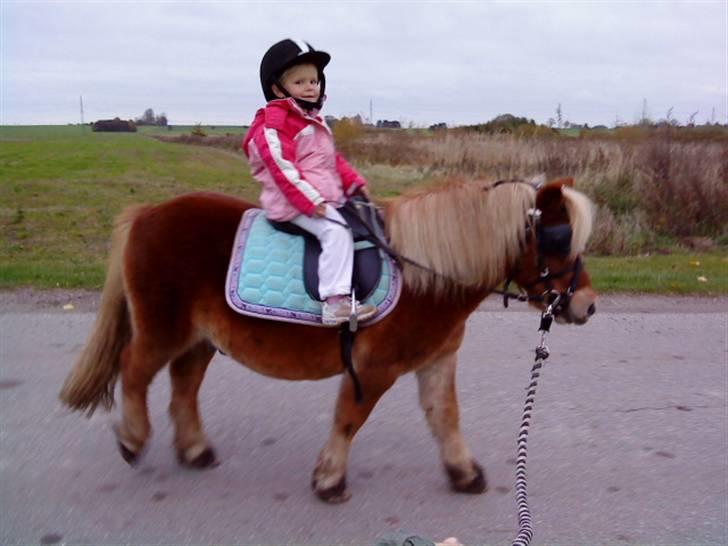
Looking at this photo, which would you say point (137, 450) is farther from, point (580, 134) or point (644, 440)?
point (580, 134)

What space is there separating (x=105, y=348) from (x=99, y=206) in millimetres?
9403

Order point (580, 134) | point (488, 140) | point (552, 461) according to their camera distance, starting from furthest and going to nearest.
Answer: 1. point (580, 134)
2. point (488, 140)
3. point (552, 461)

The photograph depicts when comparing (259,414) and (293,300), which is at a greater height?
(293,300)

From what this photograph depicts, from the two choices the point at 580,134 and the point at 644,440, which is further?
the point at 580,134

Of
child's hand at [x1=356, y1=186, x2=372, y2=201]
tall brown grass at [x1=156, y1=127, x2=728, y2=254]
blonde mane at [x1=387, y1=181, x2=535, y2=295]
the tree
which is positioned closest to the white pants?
blonde mane at [x1=387, y1=181, x2=535, y2=295]

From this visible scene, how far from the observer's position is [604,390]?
4.60 metres

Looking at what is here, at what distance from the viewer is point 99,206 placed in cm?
1227

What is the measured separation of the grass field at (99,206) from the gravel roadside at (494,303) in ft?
0.67

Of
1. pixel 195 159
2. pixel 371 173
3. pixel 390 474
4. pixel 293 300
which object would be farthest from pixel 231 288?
pixel 195 159

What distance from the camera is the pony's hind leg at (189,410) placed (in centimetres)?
357

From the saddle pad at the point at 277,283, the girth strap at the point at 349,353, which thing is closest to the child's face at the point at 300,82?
the saddle pad at the point at 277,283

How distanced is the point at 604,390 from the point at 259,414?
6.98 ft

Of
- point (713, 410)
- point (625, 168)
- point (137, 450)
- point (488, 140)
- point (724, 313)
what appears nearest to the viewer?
point (137, 450)

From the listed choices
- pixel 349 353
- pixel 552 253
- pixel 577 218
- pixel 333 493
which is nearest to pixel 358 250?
pixel 349 353
